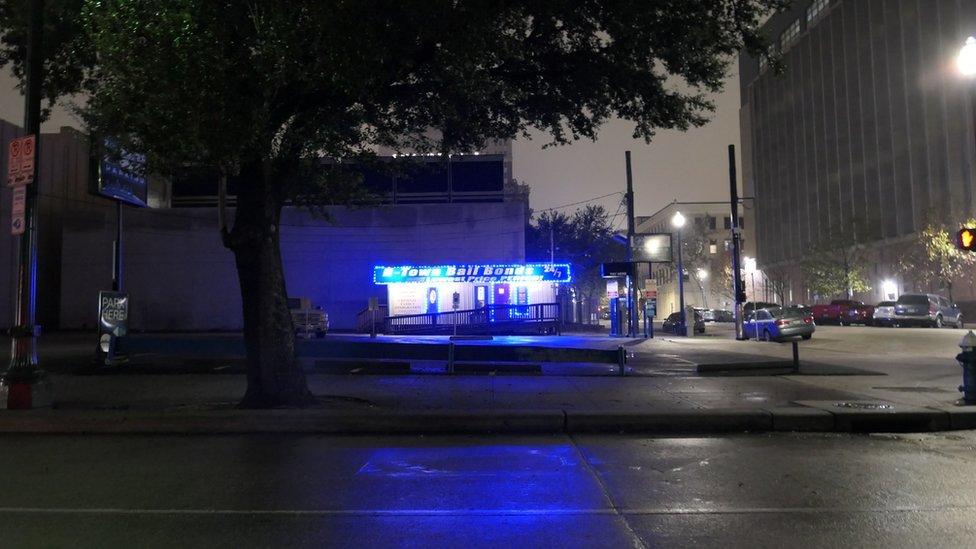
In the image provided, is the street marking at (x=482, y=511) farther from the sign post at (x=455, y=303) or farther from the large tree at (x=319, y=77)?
the sign post at (x=455, y=303)

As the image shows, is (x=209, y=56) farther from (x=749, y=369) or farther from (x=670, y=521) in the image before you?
(x=749, y=369)

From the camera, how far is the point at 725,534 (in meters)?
5.19

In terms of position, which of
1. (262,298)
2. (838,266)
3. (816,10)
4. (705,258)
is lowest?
(262,298)

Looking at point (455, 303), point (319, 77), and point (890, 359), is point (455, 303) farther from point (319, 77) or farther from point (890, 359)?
point (319, 77)

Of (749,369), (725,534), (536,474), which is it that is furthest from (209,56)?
(749,369)

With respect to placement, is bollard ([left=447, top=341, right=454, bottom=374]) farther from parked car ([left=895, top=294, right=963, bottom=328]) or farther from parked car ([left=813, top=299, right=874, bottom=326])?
parked car ([left=813, top=299, right=874, bottom=326])

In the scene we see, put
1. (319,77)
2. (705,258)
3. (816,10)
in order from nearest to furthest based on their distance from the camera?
(319,77) < (816,10) < (705,258)

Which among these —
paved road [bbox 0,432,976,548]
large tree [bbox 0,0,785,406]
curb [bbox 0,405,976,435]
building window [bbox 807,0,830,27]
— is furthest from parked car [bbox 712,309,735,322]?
paved road [bbox 0,432,976,548]

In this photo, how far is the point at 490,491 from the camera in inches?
257

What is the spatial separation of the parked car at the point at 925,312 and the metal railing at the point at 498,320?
18370mm

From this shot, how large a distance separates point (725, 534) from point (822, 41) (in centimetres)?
7200

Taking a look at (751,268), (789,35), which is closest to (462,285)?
(751,268)

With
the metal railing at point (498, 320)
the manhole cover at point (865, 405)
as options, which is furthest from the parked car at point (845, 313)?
the manhole cover at point (865, 405)

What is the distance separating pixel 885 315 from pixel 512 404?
34556 millimetres
